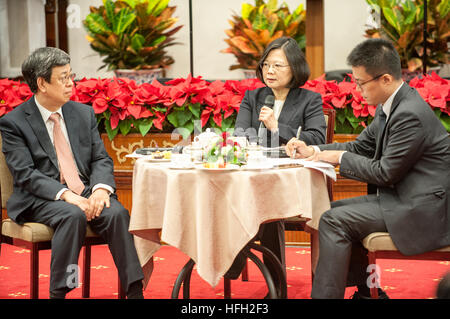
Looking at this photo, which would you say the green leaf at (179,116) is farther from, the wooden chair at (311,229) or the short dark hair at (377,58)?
the short dark hair at (377,58)

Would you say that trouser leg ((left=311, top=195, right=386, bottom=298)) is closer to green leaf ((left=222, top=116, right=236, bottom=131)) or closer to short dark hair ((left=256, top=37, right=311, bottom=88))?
short dark hair ((left=256, top=37, right=311, bottom=88))

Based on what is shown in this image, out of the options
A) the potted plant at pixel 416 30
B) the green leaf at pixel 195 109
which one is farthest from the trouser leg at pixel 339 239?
the potted plant at pixel 416 30

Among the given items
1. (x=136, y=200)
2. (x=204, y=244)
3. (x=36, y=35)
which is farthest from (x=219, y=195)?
(x=36, y=35)

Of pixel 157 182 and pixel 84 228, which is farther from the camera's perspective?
pixel 84 228

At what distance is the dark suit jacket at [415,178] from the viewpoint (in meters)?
2.60

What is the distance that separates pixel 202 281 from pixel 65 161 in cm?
111

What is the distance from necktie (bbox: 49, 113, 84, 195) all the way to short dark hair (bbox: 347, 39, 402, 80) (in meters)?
1.48

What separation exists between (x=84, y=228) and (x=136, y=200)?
35cm

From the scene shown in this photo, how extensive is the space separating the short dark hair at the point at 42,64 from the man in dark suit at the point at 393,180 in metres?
1.45

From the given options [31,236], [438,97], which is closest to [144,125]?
[31,236]

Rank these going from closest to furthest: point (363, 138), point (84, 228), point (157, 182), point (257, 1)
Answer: point (157, 182) → point (84, 228) → point (363, 138) → point (257, 1)

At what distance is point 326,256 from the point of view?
265 cm
